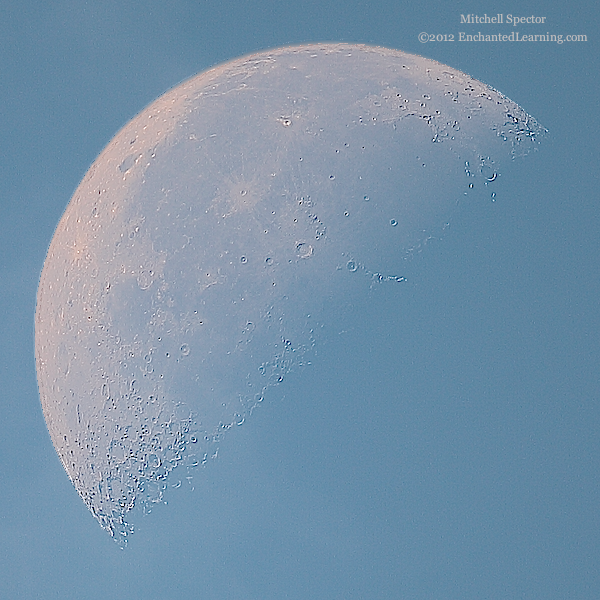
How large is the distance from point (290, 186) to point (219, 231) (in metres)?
0.26

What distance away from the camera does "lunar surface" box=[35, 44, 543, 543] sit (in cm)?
190

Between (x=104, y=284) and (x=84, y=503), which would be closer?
(x=104, y=284)

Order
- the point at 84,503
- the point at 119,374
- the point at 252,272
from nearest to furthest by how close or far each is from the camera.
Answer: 1. the point at 252,272
2. the point at 119,374
3. the point at 84,503

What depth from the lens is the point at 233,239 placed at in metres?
1.91

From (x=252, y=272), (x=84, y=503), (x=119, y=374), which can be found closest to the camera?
(x=252, y=272)

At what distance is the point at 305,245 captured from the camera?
1902 mm

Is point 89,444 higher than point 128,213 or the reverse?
the reverse

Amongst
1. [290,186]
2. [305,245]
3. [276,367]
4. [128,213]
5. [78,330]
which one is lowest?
[276,367]

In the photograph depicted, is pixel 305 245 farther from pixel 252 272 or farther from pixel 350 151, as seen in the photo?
pixel 350 151

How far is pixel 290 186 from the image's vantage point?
1.92 m

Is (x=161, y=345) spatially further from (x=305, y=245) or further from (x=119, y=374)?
(x=305, y=245)

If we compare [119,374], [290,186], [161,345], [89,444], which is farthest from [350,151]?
[89,444]

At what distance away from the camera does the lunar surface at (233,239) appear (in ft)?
6.24

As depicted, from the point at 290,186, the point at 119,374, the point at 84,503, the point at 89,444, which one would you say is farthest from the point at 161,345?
the point at 84,503
